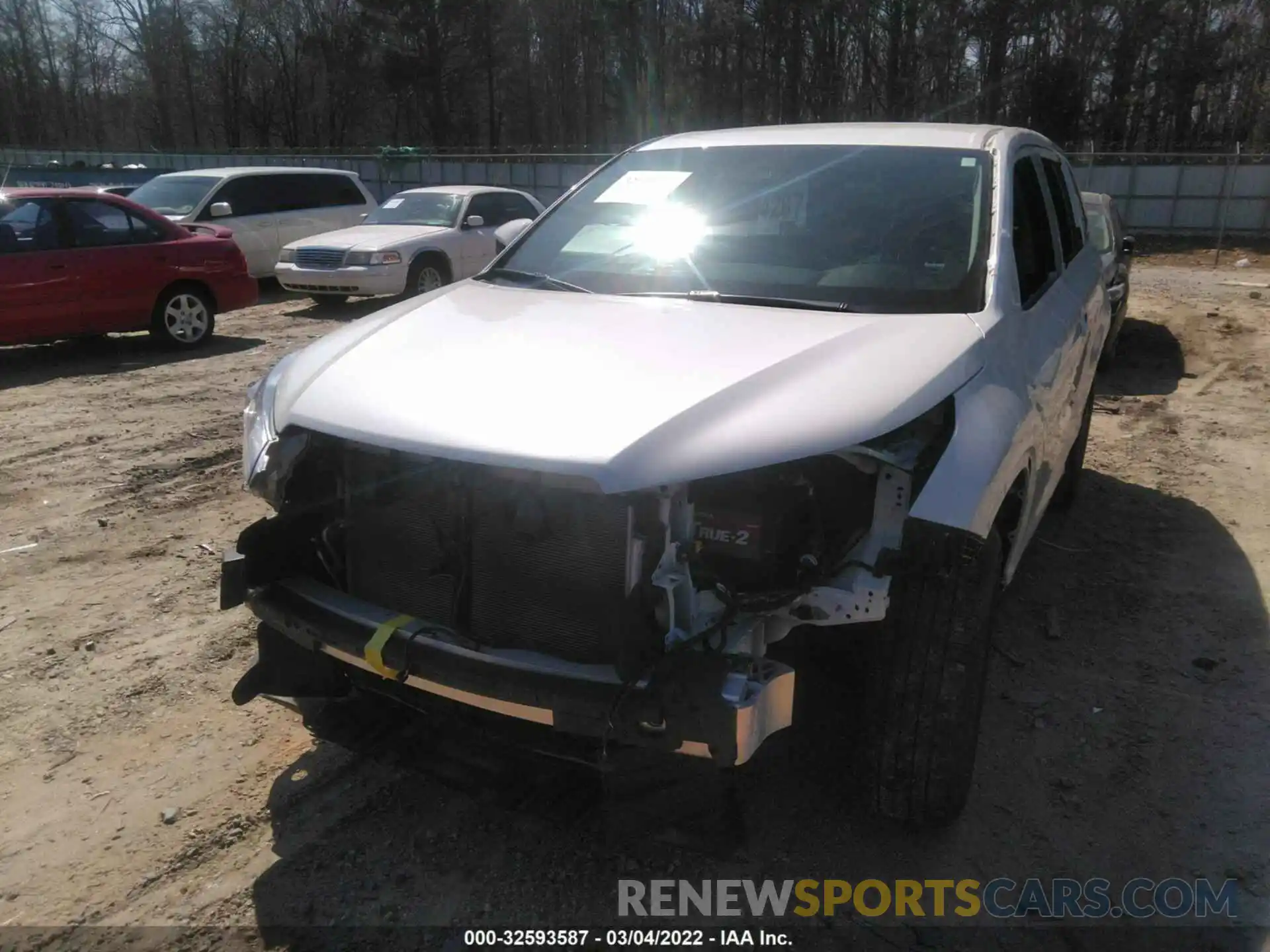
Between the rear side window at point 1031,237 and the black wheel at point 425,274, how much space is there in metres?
9.40

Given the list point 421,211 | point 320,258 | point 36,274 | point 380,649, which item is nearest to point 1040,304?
point 380,649

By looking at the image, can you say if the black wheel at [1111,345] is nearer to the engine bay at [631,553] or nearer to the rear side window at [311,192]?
the engine bay at [631,553]

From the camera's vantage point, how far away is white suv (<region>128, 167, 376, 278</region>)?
43.3ft

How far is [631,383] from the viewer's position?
8.38 ft

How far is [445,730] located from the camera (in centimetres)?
272

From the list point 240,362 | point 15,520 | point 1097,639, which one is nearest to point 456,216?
point 240,362

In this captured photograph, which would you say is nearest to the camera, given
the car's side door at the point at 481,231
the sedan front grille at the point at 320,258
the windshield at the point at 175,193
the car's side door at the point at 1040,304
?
the car's side door at the point at 1040,304

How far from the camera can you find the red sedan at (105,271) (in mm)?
8805

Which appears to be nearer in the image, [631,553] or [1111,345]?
[631,553]

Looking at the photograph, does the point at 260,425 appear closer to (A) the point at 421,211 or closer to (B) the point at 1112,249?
(B) the point at 1112,249

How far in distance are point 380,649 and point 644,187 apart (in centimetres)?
233

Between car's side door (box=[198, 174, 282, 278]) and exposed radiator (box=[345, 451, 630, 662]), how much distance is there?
1199 cm

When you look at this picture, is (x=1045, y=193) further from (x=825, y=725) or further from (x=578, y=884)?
(x=578, y=884)

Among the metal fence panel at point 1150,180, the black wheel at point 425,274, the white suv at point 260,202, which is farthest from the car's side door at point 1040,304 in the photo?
the metal fence panel at point 1150,180
